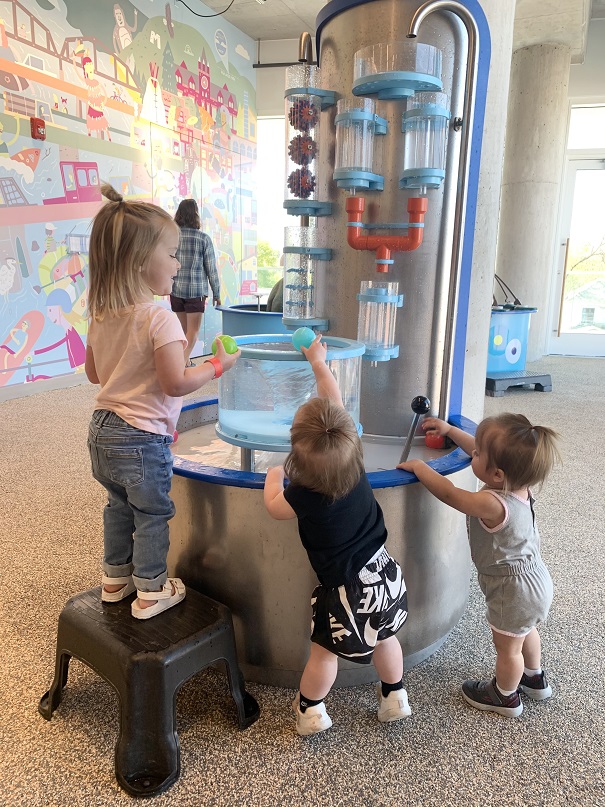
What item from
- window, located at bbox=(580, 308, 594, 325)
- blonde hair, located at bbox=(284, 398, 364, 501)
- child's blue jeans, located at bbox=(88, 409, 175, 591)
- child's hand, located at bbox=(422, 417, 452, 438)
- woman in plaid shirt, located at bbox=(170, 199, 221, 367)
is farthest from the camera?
window, located at bbox=(580, 308, 594, 325)

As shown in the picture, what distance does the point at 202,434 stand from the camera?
85.2 inches

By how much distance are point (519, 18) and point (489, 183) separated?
5128mm

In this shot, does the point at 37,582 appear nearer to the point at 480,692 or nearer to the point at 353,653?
the point at 353,653

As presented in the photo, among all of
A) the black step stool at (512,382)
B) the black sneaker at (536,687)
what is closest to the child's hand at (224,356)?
the black sneaker at (536,687)

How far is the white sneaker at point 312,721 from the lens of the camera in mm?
1427

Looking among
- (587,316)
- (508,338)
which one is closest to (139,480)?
(508,338)

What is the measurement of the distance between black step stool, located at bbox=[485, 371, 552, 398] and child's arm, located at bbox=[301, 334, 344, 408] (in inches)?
164

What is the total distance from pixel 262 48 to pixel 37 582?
756 centimetres

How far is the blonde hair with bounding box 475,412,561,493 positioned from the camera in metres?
1.43

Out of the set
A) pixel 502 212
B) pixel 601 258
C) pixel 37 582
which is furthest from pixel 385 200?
pixel 601 258

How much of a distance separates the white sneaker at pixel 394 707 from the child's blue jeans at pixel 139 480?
613mm

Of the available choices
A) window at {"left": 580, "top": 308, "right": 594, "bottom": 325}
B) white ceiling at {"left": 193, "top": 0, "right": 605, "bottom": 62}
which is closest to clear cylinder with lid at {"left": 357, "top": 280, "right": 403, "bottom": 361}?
white ceiling at {"left": 193, "top": 0, "right": 605, "bottom": 62}

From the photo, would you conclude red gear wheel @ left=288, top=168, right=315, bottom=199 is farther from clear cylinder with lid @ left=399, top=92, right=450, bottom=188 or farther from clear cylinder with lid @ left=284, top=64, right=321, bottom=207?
clear cylinder with lid @ left=399, top=92, right=450, bottom=188

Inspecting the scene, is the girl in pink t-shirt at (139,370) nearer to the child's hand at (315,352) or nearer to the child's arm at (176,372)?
the child's arm at (176,372)
